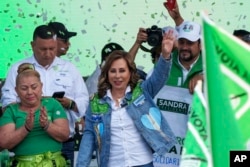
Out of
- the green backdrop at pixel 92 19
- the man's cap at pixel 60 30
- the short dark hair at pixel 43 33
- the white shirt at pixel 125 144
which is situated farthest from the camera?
the green backdrop at pixel 92 19

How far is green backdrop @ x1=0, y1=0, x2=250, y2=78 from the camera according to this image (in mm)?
9094

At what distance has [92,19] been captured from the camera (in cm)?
925

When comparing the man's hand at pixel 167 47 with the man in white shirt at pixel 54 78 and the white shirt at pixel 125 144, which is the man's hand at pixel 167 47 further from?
the man in white shirt at pixel 54 78

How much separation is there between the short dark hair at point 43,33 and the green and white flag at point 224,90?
397cm

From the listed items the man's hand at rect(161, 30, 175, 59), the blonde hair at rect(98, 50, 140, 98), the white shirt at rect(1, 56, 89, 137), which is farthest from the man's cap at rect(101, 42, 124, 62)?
the man's hand at rect(161, 30, 175, 59)

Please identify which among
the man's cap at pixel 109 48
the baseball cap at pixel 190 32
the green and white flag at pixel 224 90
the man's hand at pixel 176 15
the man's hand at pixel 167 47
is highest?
the man's hand at pixel 176 15

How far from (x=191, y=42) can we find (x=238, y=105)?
3.74 m

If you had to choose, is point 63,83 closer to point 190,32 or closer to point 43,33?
point 43,33

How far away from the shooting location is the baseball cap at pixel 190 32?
8258mm

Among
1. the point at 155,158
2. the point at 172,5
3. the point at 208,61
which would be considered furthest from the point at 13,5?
the point at 208,61

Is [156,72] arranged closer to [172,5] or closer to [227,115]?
[172,5]

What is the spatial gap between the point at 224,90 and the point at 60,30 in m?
4.49

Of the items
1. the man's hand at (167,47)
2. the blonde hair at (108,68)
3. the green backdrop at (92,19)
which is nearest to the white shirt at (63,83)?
the green backdrop at (92,19)

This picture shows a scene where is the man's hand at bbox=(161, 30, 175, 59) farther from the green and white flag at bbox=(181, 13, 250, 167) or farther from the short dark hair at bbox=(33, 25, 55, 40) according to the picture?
the green and white flag at bbox=(181, 13, 250, 167)
